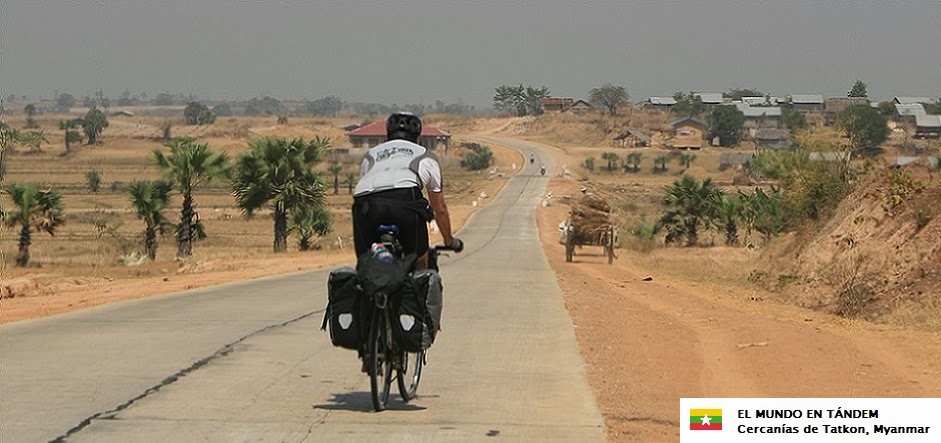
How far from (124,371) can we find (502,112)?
191 meters

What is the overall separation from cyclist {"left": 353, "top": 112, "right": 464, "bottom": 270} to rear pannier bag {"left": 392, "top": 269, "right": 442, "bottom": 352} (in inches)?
10.1

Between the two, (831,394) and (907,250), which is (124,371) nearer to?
(831,394)

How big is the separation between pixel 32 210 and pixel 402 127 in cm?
3331

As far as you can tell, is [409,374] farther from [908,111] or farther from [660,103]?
[660,103]

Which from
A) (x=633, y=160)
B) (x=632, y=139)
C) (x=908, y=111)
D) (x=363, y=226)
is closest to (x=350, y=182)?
(x=633, y=160)

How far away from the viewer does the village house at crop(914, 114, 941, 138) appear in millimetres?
114738

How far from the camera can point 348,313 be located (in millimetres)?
7527

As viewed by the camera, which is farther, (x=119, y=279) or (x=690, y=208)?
(x=690, y=208)

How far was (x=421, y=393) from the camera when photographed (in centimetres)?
862

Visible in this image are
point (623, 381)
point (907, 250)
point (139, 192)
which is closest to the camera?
point (623, 381)

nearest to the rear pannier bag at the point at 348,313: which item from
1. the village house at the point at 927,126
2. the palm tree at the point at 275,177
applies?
the palm tree at the point at 275,177

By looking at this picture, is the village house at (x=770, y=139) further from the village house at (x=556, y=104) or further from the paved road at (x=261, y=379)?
the paved road at (x=261, y=379)

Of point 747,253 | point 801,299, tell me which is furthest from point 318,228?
point 801,299
